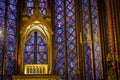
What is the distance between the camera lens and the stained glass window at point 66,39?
19859 mm

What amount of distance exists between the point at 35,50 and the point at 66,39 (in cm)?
211

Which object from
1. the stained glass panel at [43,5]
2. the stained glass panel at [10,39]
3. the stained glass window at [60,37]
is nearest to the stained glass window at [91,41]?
the stained glass window at [60,37]

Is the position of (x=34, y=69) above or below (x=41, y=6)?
below

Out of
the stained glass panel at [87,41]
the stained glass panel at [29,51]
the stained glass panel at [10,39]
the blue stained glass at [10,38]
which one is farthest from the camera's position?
the stained glass panel at [29,51]

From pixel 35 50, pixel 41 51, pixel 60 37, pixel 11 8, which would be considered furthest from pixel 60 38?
pixel 11 8

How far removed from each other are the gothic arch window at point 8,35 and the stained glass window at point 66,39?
2.78 m

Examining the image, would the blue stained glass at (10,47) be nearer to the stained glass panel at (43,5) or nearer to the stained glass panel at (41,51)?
the stained glass panel at (41,51)

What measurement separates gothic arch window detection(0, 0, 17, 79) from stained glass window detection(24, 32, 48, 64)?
893 mm

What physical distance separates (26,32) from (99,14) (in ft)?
15.7

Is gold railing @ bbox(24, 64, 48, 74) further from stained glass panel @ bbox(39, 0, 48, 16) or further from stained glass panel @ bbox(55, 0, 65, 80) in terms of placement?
stained glass panel @ bbox(39, 0, 48, 16)

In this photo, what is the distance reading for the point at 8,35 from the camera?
2003 centimetres

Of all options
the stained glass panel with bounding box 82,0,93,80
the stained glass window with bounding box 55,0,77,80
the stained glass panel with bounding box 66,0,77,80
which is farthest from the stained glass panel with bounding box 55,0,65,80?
the stained glass panel with bounding box 82,0,93,80

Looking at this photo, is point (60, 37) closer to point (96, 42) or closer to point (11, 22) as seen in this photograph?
point (96, 42)

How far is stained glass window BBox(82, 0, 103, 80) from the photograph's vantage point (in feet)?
62.2
